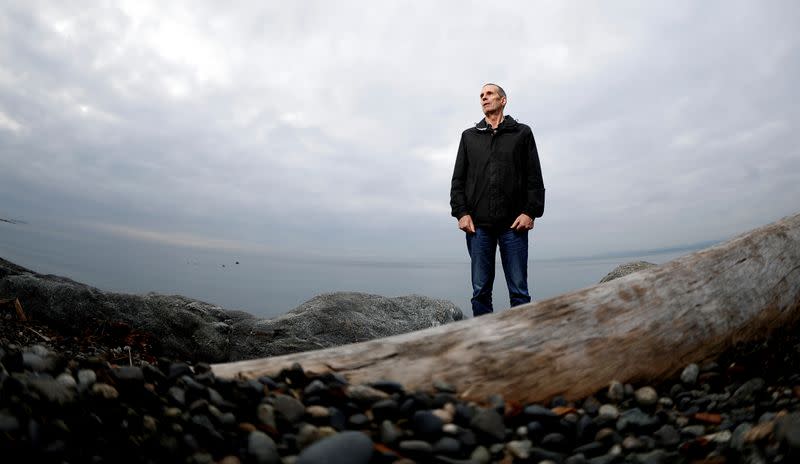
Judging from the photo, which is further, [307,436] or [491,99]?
[491,99]

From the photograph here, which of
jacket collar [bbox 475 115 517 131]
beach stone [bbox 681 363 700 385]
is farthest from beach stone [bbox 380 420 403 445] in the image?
jacket collar [bbox 475 115 517 131]

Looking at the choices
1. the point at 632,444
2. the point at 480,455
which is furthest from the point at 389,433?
the point at 632,444

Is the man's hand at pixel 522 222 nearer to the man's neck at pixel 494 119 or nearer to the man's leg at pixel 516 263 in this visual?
the man's leg at pixel 516 263

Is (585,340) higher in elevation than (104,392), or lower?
higher

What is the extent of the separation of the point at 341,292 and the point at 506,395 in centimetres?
674

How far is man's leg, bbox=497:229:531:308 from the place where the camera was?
637 centimetres

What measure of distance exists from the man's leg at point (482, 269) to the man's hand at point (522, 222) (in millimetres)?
380

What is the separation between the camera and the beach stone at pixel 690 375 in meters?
3.66

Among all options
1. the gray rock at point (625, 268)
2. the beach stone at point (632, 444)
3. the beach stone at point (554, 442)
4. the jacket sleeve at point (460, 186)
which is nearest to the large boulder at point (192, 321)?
the jacket sleeve at point (460, 186)

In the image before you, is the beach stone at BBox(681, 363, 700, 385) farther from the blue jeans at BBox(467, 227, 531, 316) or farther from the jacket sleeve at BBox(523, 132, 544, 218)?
the jacket sleeve at BBox(523, 132, 544, 218)

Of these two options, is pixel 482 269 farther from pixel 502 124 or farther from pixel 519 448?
pixel 519 448

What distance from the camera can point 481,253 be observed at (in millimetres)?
6539

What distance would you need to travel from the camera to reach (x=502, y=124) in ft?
22.3

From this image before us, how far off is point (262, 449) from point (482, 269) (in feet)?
14.9
